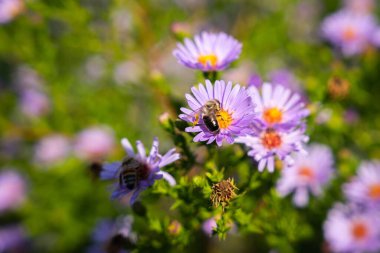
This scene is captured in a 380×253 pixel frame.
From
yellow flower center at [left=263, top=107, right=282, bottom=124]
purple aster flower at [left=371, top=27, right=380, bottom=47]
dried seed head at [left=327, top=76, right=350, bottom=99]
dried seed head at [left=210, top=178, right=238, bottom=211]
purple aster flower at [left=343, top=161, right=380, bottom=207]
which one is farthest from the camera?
purple aster flower at [left=371, top=27, right=380, bottom=47]

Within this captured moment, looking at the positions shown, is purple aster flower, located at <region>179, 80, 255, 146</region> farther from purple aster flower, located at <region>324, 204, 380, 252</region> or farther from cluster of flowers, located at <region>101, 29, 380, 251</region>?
purple aster flower, located at <region>324, 204, 380, 252</region>

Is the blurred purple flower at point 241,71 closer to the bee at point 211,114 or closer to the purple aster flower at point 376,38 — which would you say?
the purple aster flower at point 376,38

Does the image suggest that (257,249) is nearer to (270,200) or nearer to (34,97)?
(270,200)

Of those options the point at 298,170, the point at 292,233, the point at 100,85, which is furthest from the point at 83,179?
the point at 292,233

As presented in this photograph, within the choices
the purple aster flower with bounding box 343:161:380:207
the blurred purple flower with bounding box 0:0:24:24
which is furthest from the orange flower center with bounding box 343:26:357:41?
the blurred purple flower with bounding box 0:0:24:24

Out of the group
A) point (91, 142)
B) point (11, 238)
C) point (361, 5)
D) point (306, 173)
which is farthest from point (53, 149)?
point (361, 5)
